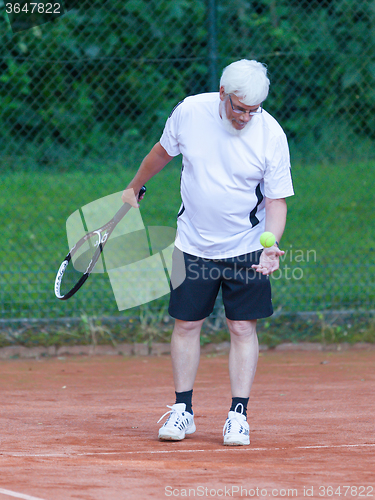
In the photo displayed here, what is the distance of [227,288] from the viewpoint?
3791mm

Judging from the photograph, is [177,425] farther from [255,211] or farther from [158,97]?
[158,97]

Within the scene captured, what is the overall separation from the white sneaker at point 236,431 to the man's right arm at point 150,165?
3.90 feet

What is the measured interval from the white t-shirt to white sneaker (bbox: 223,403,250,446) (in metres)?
0.76

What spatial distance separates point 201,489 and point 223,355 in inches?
134

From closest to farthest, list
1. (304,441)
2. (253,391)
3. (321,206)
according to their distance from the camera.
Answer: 1. (304,441)
2. (253,391)
3. (321,206)

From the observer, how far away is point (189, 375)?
3883mm

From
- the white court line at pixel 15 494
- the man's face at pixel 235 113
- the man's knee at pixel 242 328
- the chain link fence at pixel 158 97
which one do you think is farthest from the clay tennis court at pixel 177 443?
the man's face at pixel 235 113

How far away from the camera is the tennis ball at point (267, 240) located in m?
3.49

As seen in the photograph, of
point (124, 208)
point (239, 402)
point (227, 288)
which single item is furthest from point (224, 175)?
point (239, 402)

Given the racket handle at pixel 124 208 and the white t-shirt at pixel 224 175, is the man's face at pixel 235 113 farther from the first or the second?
the racket handle at pixel 124 208

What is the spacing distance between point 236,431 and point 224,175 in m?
1.19

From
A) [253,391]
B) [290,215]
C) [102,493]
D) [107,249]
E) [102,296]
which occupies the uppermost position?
[290,215]

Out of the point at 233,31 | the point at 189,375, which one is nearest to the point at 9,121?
the point at 233,31

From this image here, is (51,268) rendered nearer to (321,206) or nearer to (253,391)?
(253,391)
